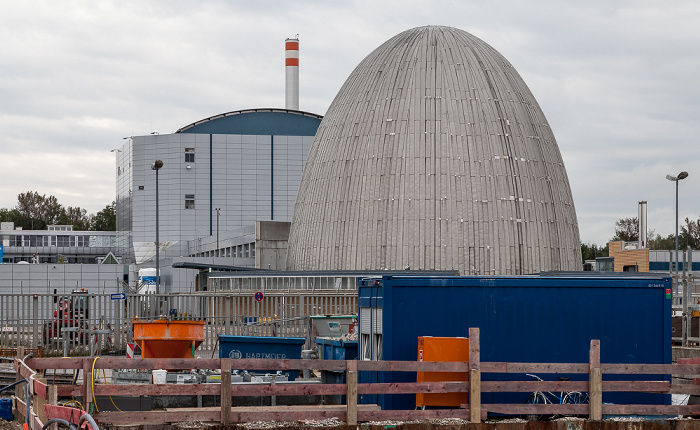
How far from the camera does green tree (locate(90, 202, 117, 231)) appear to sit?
162 meters

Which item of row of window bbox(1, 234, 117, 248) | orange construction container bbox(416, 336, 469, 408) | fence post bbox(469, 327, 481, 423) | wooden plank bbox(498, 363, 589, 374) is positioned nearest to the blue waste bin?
orange construction container bbox(416, 336, 469, 408)

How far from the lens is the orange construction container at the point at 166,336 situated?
23.7 meters

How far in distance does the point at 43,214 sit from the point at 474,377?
553 ft

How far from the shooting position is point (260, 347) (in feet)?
77.6

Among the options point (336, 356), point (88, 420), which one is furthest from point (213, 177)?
point (88, 420)

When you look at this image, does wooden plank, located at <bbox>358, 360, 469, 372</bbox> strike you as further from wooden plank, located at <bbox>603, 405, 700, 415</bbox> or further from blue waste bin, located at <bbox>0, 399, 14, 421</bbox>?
blue waste bin, located at <bbox>0, 399, 14, 421</bbox>

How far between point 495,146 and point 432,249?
221 inches

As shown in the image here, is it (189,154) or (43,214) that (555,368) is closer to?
(189,154)

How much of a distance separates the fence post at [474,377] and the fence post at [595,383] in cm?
189

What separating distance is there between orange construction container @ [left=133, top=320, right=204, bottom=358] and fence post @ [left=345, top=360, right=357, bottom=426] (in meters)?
9.45

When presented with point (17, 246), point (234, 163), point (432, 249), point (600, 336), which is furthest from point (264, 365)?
point (17, 246)

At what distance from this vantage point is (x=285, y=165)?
8975 centimetres

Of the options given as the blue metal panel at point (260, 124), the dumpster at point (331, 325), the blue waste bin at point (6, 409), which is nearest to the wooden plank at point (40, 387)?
the blue waste bin at point (6, 409)

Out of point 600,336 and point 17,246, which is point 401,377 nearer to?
point 600,336
